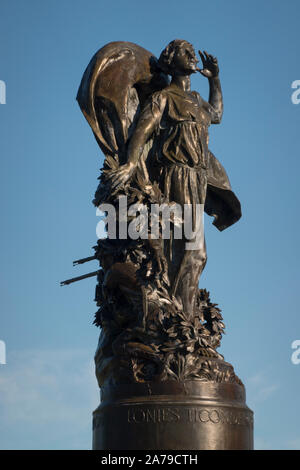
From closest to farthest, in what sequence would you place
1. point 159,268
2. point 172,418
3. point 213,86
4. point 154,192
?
point 172,418
point 159,268
point 154,192
point 213,86

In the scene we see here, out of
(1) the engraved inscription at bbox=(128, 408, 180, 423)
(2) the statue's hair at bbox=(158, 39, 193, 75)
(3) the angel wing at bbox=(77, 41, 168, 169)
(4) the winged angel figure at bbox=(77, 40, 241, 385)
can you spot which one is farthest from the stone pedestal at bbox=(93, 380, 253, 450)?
(2) the statue's hair at bbox=(158, 39, 193, 75)

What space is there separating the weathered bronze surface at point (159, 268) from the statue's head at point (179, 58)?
0.02 metres

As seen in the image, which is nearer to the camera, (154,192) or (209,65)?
(154,192)

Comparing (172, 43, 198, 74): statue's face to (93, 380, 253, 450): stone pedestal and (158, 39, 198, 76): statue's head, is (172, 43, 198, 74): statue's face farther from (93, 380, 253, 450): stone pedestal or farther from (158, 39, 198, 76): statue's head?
(93, 380, 253, 450): stone pedestal

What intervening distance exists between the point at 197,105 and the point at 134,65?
4.67 ft

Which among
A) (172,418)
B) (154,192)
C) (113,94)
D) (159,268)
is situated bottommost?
(172,418)

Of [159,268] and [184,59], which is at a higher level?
[184,59]

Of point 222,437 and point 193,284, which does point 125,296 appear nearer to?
point 193,284

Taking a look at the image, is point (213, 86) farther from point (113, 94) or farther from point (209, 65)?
point (113, 94)

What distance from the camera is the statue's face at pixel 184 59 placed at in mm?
14312

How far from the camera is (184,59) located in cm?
1432

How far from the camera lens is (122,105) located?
14.3 meters

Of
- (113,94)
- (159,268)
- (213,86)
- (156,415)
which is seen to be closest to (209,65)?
(213,86)

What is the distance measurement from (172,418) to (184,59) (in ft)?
21.5
